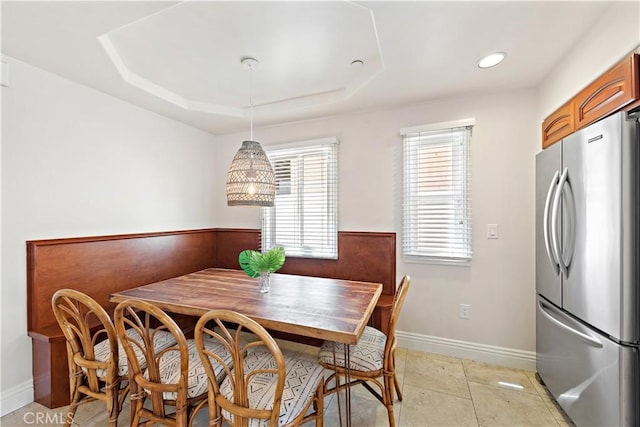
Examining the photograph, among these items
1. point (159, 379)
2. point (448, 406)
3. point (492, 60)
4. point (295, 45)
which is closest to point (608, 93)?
point (492, 60)

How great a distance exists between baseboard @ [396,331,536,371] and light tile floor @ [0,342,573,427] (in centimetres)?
8

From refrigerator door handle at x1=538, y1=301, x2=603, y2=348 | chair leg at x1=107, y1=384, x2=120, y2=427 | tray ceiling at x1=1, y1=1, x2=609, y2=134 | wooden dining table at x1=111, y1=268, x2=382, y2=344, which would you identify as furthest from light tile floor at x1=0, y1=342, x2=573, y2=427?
tray ceiling at x1=1, y1=1, x2=609, y2=134

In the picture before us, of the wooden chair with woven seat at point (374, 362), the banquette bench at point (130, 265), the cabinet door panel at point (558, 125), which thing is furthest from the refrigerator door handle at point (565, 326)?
the cabinet door panel at point (558, 125)

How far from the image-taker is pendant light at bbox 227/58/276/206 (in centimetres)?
193

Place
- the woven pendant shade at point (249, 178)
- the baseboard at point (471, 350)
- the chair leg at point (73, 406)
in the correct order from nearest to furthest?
the chair leg at point (73, 406) < the woven pendant shade at point (249, 178) < the baseboard at point (471, 350)

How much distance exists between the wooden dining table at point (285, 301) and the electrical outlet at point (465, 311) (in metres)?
1.00

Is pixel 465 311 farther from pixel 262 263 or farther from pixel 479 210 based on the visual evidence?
pixel 262 263

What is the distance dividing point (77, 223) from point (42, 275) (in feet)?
1.46

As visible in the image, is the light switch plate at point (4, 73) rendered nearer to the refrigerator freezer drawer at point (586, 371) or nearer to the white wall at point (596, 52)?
the white wall at point (596, 52)

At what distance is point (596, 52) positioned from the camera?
157 cm

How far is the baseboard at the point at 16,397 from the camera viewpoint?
181 cm

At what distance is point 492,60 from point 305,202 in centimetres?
207

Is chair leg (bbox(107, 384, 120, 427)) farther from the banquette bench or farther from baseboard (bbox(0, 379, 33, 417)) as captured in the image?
baseboard (bbox(0, 379, 33, 417))

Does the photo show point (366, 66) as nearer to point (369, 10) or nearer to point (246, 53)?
point (369, 10)
